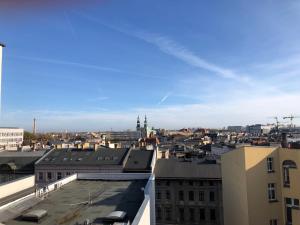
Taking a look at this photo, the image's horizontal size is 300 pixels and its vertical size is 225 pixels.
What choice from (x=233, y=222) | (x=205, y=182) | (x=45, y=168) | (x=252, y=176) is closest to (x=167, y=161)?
(x=205, y=182)

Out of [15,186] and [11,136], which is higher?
[11,136]

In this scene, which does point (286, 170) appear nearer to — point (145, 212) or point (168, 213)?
point (145, 212)

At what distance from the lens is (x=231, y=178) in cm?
2680

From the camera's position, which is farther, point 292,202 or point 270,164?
point 270,164

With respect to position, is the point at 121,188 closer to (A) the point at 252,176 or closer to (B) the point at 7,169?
(A) the point at 252,176

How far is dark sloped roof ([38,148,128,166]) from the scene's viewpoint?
48.2 m

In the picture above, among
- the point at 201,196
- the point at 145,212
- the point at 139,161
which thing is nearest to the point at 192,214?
the point at 201,196

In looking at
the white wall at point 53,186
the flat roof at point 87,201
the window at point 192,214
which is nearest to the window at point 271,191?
the flat roof at point 87,201

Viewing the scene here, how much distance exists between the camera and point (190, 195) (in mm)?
44219

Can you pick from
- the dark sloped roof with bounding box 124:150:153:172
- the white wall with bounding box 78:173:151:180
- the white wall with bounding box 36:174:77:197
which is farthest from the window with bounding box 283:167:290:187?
the dark sloped roof with bounding box 124:150:153:172

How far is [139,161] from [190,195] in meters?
8.35

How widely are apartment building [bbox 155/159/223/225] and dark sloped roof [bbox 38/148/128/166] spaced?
6782 mm

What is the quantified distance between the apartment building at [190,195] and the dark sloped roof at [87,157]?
6.78 metres

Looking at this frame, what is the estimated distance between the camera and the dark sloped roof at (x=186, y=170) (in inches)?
1729
